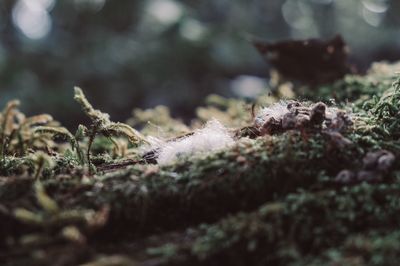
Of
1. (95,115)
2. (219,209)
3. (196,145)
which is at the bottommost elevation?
(219,209)

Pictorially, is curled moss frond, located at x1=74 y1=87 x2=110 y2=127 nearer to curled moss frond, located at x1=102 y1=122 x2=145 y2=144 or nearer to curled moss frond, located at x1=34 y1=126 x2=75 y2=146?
curled moss frond, located at x1=102 y1=122 x2=145 y2=144

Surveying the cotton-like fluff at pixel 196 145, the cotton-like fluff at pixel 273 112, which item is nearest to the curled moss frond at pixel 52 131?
the cotton-like fluff at pixel 196 145

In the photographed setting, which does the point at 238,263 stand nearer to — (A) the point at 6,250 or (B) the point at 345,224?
(B) the point at 345,224

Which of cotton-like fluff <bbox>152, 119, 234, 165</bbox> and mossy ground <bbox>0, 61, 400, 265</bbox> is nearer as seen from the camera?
mossy ground <bbox>0, 61, 400, 265</bbox>

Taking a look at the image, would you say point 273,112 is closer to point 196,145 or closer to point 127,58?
point 196,145

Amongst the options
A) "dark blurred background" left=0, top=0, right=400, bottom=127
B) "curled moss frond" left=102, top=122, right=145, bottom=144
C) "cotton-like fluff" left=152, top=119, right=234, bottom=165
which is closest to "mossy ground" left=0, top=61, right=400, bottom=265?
"cotton-like fluff" left=152, top=119, right=234, bottom=165

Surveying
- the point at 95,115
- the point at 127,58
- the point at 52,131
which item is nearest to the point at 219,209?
the point at 95,115
